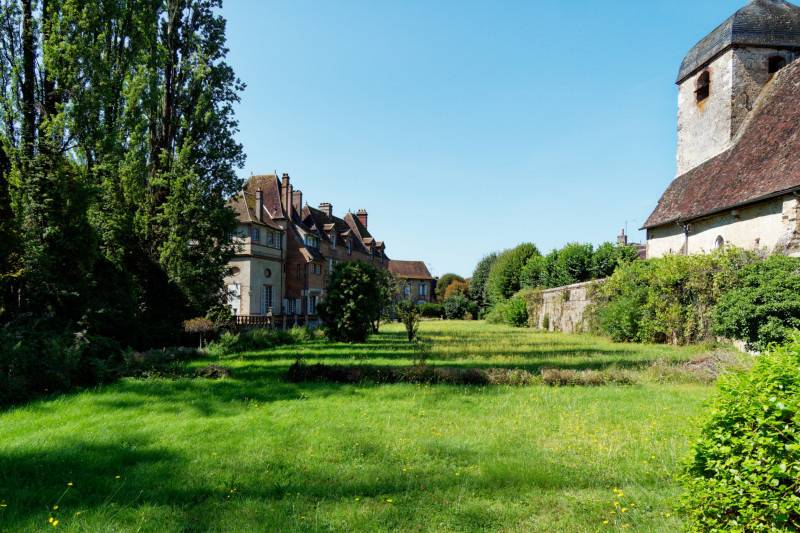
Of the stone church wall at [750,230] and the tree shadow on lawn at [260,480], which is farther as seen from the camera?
the stone church wall at [750,230]

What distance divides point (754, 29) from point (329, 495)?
29453 millimetres

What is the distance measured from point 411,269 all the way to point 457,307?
59.1 feet

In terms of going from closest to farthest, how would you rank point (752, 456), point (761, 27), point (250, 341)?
point (752, 456), point (250, 341), point (761, 27)

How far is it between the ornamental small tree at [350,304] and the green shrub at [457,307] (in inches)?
1734

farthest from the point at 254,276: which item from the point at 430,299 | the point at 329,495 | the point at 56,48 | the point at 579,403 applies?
the point at 430,299

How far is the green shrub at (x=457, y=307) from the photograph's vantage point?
6375 centimetres

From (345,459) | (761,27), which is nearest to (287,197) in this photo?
(761,27)

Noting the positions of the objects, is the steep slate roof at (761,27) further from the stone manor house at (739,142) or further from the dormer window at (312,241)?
the dormer window at (312,241)

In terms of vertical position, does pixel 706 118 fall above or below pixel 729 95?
below

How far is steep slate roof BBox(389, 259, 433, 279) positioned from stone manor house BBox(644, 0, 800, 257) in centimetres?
5424

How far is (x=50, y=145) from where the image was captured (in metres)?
12.2

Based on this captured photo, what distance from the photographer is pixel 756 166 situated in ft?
61.5

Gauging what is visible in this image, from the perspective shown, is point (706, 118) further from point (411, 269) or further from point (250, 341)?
point (411, 269)

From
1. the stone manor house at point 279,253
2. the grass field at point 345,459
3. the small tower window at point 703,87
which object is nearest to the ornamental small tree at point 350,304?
the stone manor house at point 279,253
